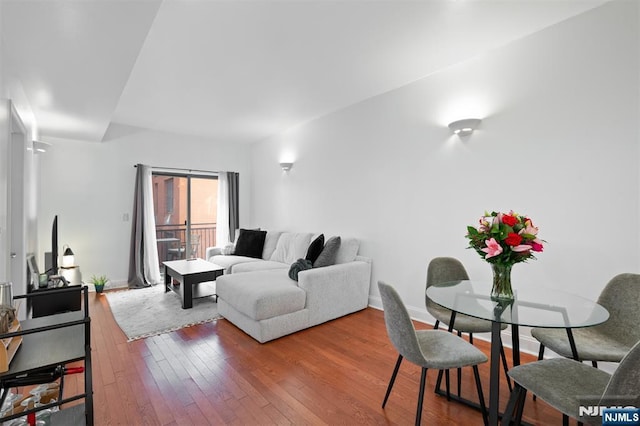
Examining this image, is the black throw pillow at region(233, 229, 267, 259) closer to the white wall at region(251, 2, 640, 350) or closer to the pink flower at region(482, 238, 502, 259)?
the white wall at region(251, 2, 640, 350)

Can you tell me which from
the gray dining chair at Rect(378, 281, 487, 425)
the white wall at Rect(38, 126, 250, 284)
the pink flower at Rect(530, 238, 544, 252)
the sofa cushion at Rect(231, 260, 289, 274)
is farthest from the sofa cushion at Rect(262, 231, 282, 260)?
the pink flower at Rect(530, 238, 544, 252)

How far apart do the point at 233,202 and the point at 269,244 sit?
159cm

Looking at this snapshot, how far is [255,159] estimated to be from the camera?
20.7ft

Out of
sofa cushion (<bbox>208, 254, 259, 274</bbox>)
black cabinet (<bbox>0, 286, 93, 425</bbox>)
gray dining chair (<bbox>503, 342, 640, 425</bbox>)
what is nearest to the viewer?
gray dining chair (<bbox>503, 342, 640, 425</bbox>)

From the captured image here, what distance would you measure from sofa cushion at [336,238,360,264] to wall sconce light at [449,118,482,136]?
1762 mm

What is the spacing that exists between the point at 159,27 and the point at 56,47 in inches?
27.9

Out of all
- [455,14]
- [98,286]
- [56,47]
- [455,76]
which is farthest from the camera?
[98,286]

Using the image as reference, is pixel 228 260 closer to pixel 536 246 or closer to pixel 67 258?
pixel 67 258

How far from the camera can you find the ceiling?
1959mm

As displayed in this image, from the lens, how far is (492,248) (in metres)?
1.64

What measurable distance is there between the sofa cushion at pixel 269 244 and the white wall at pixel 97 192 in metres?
2.22

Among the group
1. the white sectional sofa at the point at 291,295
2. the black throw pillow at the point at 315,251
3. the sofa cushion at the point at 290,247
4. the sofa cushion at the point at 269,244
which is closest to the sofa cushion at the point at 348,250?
the white sectional sofa at the point at 291,295

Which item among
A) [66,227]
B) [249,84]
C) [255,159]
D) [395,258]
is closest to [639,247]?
[395,258]

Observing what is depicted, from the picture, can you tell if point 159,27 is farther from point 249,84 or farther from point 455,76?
point 455,76
